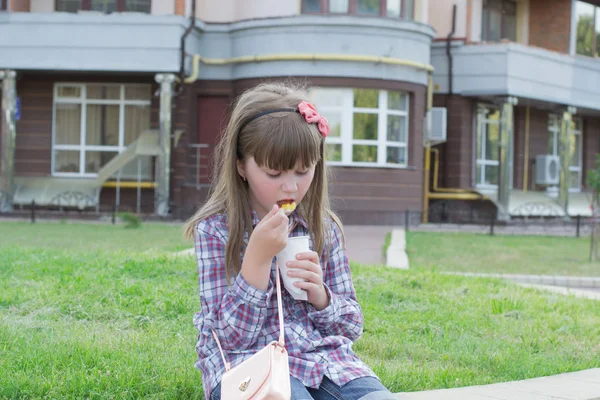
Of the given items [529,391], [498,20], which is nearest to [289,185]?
[529,391]

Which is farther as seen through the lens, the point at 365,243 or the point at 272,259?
the point at 365,243

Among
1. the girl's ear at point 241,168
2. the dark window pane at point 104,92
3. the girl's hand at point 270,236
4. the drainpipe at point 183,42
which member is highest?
the drainpipe at point 183,42

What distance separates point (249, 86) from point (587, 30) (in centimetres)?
1248

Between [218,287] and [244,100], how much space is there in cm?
69

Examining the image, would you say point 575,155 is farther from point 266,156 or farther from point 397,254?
point 266,156

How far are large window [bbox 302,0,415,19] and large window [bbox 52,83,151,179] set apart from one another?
460cm

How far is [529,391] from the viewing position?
14.5 ft

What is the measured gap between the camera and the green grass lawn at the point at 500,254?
39.4ft

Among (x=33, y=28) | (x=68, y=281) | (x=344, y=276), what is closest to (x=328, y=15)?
(x=33, y=28)

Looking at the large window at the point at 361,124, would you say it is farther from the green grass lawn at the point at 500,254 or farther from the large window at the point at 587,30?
the large window at the point at 587,30

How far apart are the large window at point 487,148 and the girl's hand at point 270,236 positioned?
2297 cm

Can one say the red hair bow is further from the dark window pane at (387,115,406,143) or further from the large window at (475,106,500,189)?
the large window at (475,106,500,189)

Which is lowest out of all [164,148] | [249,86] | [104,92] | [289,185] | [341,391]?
[341,391]

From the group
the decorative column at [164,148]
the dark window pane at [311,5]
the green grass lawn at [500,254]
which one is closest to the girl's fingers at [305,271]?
the green grass lawn at [500,254]
